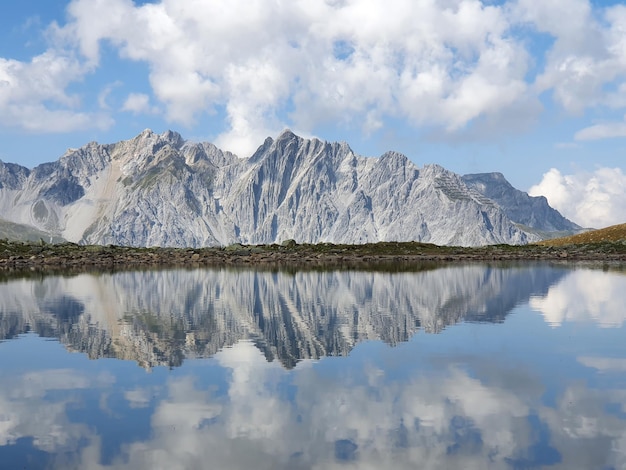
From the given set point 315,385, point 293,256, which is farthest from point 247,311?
point 293,256

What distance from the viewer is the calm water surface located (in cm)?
2108

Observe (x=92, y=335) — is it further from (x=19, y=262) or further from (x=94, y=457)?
(x=19, y=262)

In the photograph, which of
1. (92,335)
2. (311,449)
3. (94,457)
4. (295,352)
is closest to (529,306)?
(295,352)

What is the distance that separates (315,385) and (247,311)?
2789cm

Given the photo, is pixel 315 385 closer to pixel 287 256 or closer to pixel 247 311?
pixel 247 311

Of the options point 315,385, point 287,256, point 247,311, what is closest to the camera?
point 315,385

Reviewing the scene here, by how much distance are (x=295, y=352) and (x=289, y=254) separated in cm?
13958

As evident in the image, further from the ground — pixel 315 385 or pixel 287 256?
pixel 287 256

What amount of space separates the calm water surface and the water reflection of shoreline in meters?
0.28

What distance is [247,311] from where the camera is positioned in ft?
186

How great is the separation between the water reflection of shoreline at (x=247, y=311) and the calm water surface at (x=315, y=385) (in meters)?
0.28

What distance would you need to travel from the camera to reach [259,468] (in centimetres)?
1966

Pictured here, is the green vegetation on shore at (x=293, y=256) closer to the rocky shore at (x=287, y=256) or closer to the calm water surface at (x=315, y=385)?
the rocky shore at (x=287, y=256)

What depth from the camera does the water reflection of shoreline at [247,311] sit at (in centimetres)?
4072
